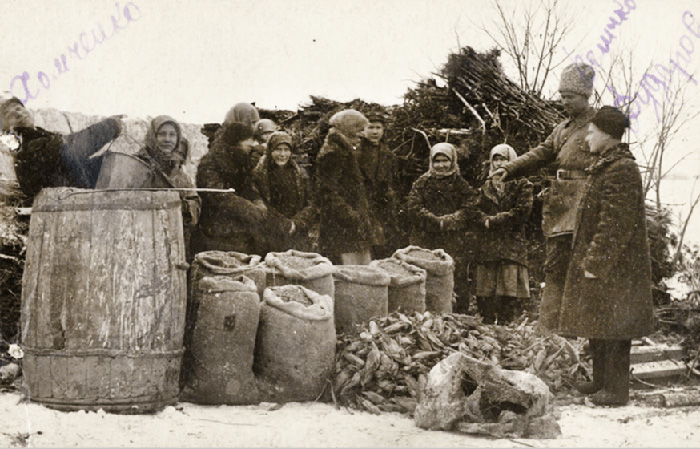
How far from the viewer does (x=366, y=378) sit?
543 cm

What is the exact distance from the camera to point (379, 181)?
791 cm

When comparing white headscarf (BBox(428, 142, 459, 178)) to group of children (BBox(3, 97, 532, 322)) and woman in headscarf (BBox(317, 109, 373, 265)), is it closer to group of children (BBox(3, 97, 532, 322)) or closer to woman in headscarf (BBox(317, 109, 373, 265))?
group of children (BBox(3, 97, 532, 322))

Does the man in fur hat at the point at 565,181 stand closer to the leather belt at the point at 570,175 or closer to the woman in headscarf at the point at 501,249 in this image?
the leather belt at the point at 570,175

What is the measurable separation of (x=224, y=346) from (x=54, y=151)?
1.98m

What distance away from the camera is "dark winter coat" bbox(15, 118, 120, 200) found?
5.88m

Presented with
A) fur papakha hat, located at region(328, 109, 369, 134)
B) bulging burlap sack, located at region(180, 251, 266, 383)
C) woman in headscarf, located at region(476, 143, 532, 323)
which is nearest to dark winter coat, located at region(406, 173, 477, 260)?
woman in headscarf, located at region(476, 143, 532, 323)

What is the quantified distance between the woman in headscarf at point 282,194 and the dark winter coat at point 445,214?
1.01 metres

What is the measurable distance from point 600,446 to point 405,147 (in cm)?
471

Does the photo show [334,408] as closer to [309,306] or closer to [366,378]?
[366,378]

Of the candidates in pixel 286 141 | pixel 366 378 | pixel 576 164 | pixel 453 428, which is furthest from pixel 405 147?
pixel 453 428

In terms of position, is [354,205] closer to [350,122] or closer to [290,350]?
[350,122]

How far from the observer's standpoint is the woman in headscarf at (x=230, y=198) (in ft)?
22.3

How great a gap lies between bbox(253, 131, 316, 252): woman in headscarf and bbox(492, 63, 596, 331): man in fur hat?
2394 mm

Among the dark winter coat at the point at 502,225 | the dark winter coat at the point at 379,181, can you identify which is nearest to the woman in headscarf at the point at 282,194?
the dark winter coat at the point at 379,181
